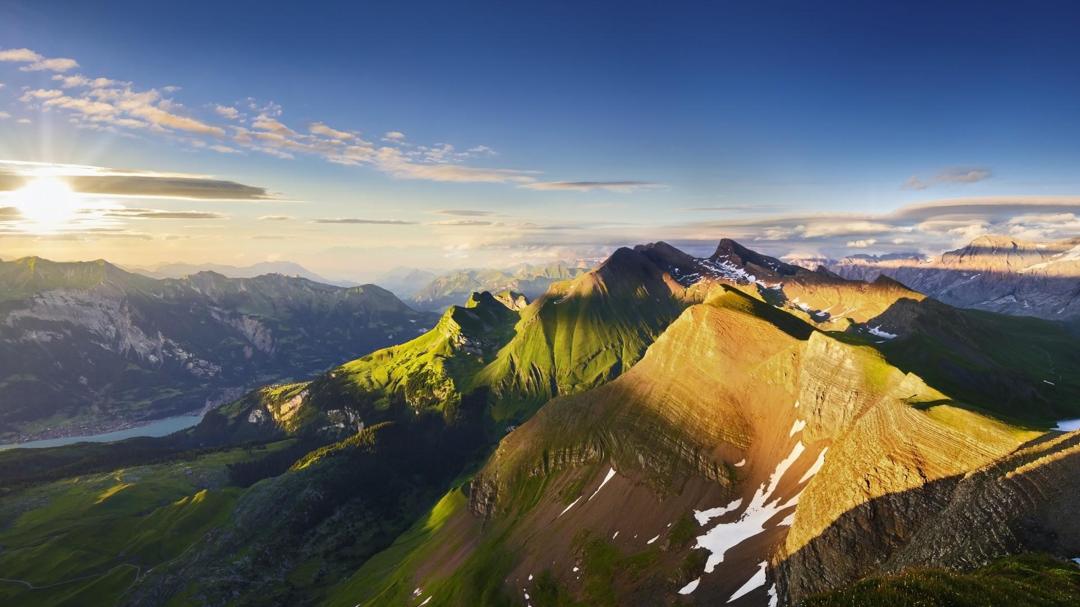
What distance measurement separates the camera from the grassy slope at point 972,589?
106ft

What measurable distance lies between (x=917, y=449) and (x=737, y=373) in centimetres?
6604

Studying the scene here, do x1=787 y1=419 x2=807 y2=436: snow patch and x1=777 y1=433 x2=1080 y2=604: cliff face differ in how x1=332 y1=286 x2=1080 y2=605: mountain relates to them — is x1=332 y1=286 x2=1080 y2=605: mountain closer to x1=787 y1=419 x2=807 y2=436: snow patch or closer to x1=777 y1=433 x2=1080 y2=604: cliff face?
x1=777 y1=433 x2=1080 y2=604: cliff face

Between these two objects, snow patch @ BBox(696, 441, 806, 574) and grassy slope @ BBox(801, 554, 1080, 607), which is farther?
snow patch @ BBox(696, 441, 806, 574)

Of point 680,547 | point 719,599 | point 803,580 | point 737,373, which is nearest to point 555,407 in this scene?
point 737,373

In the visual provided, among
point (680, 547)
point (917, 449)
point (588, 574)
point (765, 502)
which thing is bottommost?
point (588, 574)

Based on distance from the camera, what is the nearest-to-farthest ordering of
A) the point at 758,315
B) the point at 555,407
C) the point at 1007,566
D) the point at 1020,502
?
the point at 1007,566, the point at 1020,502, the point at 758,315, the point at 555,407

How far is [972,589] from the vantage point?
111ft

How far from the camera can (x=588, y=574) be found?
113125 mm

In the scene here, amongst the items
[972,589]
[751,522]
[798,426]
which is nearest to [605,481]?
[751,522]

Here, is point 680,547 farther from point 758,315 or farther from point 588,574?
point 758,315

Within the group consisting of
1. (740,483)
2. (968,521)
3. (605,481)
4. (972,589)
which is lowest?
(605,481)

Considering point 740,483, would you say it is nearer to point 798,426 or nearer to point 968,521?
point 798,426

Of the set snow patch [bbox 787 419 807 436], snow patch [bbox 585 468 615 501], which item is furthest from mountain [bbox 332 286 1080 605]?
snow patch [bbox 585 468 615 501]

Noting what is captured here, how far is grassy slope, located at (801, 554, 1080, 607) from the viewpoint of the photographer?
32.4 m
